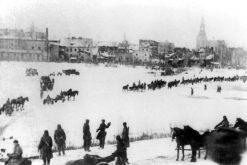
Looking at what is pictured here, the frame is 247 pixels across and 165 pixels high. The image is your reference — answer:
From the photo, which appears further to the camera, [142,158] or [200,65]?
[200,65]

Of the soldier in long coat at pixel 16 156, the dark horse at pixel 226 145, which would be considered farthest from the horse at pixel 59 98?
the dark horse at pixel 226 145

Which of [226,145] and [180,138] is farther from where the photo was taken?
[226,145]

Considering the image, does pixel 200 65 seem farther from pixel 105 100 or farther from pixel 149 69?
pixel 105 100

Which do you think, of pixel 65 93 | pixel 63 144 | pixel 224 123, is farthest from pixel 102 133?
pixel 224 123

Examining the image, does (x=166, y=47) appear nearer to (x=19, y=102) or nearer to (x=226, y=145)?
(x=226, y=145)

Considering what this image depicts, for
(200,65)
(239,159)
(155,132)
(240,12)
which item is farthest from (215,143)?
(240,12)

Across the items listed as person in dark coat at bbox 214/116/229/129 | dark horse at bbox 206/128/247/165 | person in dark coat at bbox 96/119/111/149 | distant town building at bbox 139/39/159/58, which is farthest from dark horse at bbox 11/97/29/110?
person in dark coat at bbox 214/116/229/129
